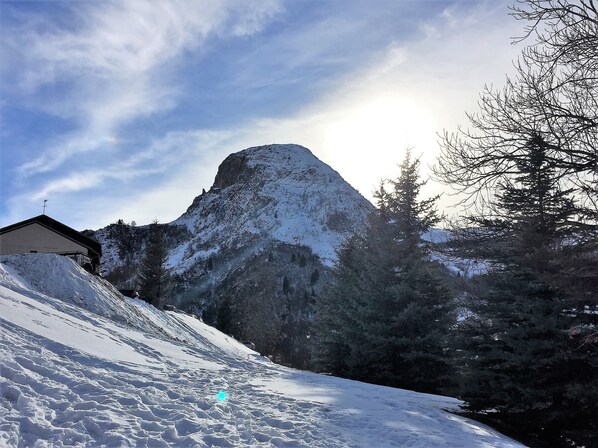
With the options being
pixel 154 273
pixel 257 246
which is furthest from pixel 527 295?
pixel 257 246

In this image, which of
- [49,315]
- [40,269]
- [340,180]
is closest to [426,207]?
[49,315]

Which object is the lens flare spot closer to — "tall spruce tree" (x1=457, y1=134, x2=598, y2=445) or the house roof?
"tall spruce tree" (x1=457, y1=134, x2=598, y2=445)

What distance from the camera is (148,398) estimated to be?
6141 millimetres

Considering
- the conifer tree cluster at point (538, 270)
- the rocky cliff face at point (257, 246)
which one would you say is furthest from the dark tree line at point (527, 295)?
the rocky cliff face at point (257, 246)

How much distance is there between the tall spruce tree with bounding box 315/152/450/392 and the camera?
45.5 ft

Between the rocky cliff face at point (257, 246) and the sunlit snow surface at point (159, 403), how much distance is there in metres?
37.7

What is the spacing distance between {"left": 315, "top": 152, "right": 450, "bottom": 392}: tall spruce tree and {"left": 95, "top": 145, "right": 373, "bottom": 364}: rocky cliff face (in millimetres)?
32795

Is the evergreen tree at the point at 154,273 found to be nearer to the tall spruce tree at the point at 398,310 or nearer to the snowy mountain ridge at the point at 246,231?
the tall spruce tree at the point at 398,310

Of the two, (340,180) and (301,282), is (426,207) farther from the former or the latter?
(340,180)

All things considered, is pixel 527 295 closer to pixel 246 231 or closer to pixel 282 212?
pixel 246 231

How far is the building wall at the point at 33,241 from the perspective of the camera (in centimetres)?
2766

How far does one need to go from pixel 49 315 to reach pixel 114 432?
6116 mm

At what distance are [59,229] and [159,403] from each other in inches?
1123

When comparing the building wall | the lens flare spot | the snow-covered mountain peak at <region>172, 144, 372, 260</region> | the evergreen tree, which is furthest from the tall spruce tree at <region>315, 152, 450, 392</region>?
the snow-covered mountain peak at <region>172, 144, 372, 260</region>
